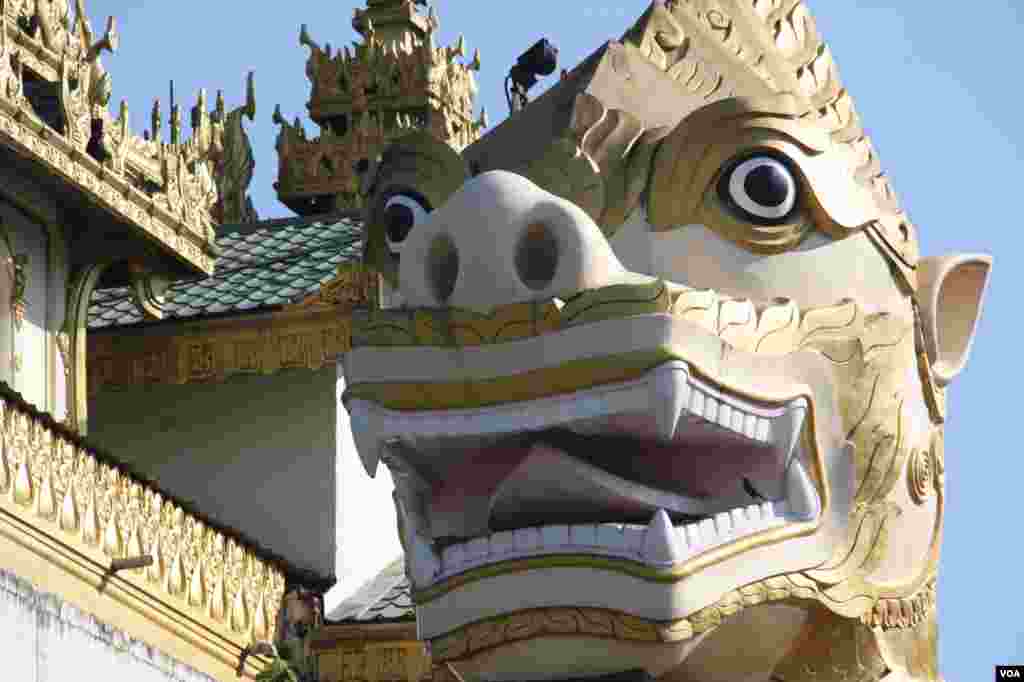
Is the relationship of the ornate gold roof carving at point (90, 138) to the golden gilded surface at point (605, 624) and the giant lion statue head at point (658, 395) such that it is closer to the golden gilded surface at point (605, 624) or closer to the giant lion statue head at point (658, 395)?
the giant lion statue head at point (658, 395)

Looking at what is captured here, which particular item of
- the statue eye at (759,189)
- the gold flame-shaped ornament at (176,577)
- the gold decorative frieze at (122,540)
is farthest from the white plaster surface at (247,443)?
the statue eye at (759,189)

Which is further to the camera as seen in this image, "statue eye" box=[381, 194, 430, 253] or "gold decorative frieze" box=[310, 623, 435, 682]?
"gold decorative frieze" box=[310, 623, 435, 682]

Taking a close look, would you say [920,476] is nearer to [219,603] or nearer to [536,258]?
[536,258]

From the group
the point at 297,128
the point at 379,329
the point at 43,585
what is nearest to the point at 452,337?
the point at 379,329

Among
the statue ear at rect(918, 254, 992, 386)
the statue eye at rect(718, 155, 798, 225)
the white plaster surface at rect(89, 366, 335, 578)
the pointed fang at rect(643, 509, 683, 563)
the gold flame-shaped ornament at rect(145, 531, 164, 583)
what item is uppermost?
the white plaster surface at rect(89, 366, 335, 578)

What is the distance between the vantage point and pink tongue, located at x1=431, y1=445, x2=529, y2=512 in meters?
7.44

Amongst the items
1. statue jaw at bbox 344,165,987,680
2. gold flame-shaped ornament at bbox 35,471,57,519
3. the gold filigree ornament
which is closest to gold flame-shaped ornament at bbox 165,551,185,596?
gold flame-shaped ornament at bbox 35,471,57,519

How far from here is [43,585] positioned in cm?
1381

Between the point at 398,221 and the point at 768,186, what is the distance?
32.1 inches

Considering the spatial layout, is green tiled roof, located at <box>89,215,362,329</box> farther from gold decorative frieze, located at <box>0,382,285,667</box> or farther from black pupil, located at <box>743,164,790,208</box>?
black pupil, located at <box>743,164,790,208</box>

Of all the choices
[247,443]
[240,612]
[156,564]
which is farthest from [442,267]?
[247,443]

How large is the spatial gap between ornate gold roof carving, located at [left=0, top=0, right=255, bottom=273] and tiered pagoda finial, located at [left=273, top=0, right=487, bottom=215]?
2.17 meters

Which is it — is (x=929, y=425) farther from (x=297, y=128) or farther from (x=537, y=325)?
(x=297, y=128)

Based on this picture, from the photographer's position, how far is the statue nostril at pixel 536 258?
735 centimetres
